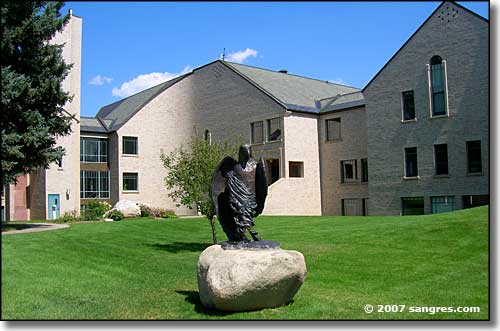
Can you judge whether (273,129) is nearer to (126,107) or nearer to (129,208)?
(129,208)

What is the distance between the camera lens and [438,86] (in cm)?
2856

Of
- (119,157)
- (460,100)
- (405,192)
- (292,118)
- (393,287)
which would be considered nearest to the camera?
(393,287)

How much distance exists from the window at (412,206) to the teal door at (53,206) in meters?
21.4

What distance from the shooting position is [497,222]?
8641 millimetres

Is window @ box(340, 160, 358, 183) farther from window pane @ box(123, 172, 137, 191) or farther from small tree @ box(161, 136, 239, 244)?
small tree @ box(161, 136, 239, 244)

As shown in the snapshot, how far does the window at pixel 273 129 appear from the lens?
3550 cm

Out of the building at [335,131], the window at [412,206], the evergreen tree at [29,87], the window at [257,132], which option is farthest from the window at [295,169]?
the evergreen tree at [29,87]

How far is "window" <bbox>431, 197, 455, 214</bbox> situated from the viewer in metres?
27.5

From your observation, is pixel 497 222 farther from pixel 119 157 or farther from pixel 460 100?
pixel 119 157

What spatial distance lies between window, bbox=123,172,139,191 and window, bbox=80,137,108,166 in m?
2.51

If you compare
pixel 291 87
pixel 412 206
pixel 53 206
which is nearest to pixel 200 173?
pixel 412 206

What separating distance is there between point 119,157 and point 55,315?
109 ft

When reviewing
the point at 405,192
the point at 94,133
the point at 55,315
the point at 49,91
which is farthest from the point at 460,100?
the point at 94,133

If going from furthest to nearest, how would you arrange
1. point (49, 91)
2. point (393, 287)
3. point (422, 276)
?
point (49, 91) → point (422, 276) → point (393, 287)
